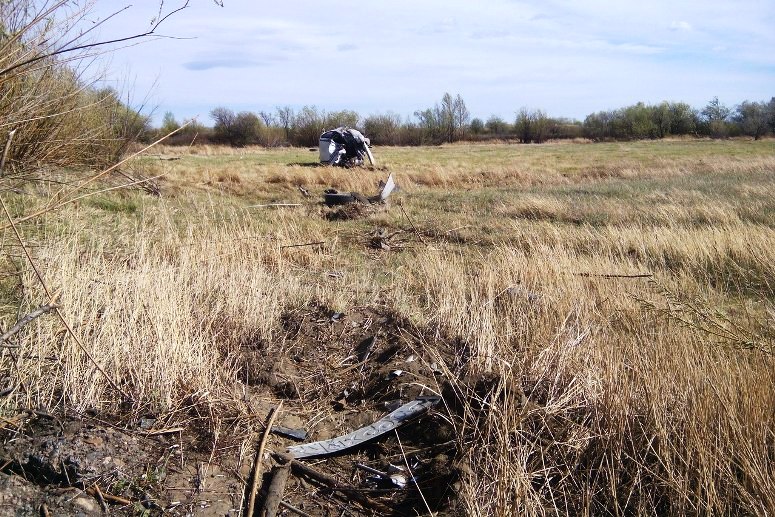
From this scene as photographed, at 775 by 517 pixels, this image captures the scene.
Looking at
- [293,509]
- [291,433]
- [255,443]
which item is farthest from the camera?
[291,433]

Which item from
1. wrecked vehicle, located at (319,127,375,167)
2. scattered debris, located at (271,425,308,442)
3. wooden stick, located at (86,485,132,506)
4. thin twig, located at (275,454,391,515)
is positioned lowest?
thin twig, located at (275,454,391,515)

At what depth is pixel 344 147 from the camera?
94.9 feet

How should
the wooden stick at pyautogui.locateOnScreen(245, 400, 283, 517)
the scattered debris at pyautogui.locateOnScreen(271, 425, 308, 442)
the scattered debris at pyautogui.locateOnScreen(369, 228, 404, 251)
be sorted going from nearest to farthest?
the wooden stick at pyautogui.locateOnScreen(245, 400, 283, 517), the scattered debris at pyautogui.locateOnScreen(271, 425, 308, 442), the scattered debris at pyautogui.locateOnScreen(369, 228, 404, 251)

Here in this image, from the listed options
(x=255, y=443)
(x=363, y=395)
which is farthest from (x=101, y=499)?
(x=363, y=395)

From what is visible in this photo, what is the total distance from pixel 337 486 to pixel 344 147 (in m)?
26.3

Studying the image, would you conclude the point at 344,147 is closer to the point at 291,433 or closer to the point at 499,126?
the point at 291,433

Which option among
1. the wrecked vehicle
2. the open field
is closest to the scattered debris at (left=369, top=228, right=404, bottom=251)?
the open field

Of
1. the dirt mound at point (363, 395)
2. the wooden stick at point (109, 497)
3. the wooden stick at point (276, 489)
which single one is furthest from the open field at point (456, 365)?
the wooden stick at point (109, 497)

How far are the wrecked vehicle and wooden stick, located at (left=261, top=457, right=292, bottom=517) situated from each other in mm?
25237

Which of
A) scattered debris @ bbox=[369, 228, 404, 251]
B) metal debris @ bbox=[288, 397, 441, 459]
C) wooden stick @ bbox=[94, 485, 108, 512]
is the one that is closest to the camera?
wooden stick @ bbox=[94, 485, 108, 512]

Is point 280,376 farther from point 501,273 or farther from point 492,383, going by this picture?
point 501,273

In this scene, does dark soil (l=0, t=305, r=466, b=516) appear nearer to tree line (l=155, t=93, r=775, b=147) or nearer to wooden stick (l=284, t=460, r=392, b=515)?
wooden stick (l=284, t=460, r=392, b=515)

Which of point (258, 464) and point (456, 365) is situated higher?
point (456, 365)

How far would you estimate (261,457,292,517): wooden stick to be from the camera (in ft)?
10.2
